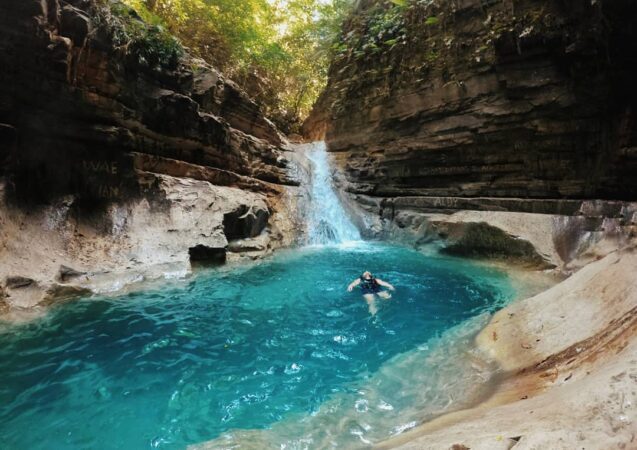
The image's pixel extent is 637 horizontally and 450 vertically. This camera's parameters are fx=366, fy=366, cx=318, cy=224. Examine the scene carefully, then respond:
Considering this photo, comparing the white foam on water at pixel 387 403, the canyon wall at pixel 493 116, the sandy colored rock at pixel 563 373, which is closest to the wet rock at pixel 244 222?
the canyon wall at pixel 493 116

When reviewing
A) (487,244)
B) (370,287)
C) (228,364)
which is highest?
(487,244)

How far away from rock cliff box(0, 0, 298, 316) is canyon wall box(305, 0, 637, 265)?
21.1ft

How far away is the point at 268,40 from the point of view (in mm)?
23656

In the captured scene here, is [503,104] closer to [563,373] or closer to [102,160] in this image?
[563,373]

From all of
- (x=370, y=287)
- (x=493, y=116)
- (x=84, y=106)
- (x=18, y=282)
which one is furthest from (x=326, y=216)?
(x=18, y=282)

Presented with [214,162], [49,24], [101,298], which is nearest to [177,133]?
[214,162]

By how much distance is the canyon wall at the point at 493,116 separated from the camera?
10328 millimetres

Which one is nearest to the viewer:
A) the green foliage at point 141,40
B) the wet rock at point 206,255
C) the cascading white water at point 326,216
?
the green foliage at point 141,40

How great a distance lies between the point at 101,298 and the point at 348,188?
39.1 ft

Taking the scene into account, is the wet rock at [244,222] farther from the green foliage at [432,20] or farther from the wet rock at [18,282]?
the green foliage at [432,20]

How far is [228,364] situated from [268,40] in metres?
23.3

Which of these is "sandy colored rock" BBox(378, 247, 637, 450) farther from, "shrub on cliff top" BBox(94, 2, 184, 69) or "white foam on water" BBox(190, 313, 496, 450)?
"shrub on cliff top" BBox(94, 2, 184, 69)

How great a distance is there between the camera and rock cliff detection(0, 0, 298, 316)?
7.80 meters

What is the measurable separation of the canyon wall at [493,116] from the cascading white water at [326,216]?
0.77 m
